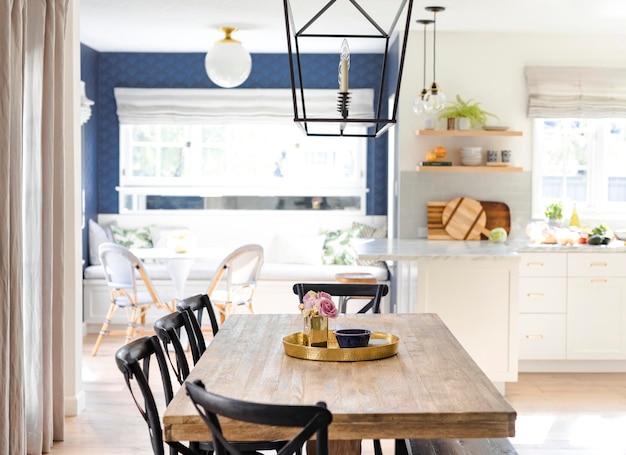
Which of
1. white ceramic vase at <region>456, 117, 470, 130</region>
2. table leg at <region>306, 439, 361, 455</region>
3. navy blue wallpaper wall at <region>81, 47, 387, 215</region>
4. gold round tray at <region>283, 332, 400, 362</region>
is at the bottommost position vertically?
table leg at <region>306, 439, 361, 455</region>

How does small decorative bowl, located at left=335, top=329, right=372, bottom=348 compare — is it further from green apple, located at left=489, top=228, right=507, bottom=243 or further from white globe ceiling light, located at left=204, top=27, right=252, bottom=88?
green apple, located at left=489, top=228, right=507, bottom=243

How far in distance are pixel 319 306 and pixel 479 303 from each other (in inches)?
107

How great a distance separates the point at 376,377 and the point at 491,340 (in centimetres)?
312

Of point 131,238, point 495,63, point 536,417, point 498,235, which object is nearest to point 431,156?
point 498,235

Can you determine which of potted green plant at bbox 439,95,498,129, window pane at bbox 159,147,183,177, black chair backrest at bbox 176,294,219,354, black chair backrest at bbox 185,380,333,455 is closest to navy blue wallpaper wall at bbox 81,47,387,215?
window pane at bbox 159,147,183,177

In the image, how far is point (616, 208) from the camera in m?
7.44

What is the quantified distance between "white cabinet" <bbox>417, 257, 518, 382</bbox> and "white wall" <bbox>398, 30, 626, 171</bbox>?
1.69 metres

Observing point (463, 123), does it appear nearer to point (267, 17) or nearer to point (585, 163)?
point (585, 163)

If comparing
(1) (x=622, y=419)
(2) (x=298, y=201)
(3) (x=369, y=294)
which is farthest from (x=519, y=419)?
(2) (x=298, y=201)

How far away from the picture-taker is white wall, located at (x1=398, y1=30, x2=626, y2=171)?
699cm

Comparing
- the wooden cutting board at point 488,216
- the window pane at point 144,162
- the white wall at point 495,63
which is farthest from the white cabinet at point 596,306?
the window pane at point 144,162

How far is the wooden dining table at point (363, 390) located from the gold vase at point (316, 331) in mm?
126

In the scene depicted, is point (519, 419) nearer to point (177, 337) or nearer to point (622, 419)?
point (622, 419)

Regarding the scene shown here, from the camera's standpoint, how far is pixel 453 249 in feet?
19.8
